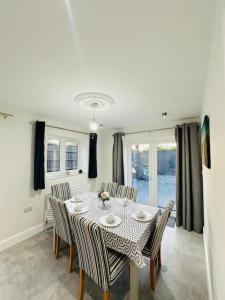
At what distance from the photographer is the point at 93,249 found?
1296mm

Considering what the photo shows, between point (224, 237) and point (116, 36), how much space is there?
1426 millimetres

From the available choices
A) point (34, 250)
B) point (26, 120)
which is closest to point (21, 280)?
point (34, 250)

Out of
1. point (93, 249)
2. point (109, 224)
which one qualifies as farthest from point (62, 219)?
point (93, 249)

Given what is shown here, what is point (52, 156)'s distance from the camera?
11.3 ft

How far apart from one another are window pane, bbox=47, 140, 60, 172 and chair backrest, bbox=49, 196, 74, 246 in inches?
60.6

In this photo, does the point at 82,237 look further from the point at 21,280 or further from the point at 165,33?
the point at 165,33

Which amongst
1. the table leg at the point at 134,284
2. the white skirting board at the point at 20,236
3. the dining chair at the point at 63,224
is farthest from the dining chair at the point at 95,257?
the white skirting board at the point at 20,236

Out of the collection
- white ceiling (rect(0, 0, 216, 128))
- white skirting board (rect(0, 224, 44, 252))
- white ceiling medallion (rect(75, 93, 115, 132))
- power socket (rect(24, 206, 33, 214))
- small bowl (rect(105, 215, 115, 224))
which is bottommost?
white skirting board (rect(0, 224, 44, 252))

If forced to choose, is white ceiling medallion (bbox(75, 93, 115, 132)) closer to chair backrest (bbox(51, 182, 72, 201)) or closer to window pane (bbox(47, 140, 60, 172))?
chair backrest (bbox(51, 182, 72, 201))

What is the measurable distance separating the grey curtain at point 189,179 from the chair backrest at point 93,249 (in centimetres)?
226

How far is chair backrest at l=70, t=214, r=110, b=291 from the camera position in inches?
48.8

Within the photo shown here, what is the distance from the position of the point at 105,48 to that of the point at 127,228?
1785 mm

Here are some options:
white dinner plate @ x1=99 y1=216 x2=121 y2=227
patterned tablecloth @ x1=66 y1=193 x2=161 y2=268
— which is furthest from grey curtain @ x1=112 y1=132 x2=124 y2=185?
white dinner plate @ x1=99 y1=216 x2=121 y2=227

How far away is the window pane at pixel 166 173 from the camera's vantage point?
3516mm
